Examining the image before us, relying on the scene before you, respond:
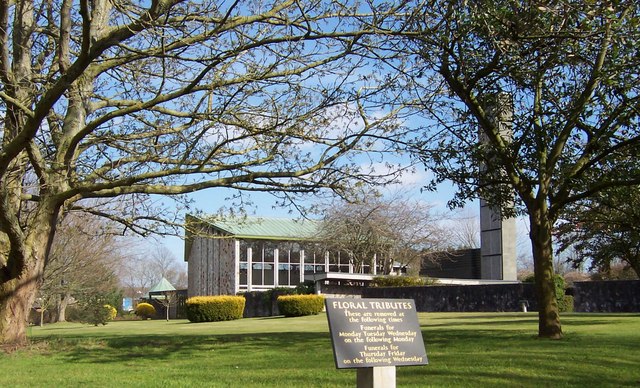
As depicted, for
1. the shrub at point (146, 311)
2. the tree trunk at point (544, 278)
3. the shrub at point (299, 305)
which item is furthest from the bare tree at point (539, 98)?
the shrub at point (146, 311)

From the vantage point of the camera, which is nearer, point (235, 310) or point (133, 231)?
point (133, 231)

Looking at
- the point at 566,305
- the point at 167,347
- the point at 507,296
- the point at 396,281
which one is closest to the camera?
the point at 167,347

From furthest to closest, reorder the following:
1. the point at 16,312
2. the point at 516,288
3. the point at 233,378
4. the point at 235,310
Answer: the point at 235,310
the point at 516,288
the point at 16,312
the point at 233,378

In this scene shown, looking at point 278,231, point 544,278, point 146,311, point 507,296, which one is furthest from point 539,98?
point 146,311

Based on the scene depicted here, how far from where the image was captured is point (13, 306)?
15.1 meters

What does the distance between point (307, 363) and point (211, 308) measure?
81.2 feet

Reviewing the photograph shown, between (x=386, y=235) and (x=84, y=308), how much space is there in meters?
19.6

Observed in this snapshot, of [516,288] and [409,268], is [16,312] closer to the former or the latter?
[516,288]

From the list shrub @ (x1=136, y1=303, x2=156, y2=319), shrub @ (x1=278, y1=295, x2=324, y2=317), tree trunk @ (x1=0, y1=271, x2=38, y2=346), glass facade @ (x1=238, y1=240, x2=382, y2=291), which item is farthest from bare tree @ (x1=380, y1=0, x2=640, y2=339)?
shrub @ (x1=136, y1=303, x2=156, y2=319)

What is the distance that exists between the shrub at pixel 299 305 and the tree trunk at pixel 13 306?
21614mm

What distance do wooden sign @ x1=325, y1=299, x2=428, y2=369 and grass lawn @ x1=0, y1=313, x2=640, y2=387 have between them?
222 cm

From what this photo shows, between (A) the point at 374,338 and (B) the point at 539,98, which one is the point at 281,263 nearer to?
(B) the point at 539,98

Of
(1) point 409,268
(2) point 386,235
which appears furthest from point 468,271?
(2) point 386,235

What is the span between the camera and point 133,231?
17.7 m
